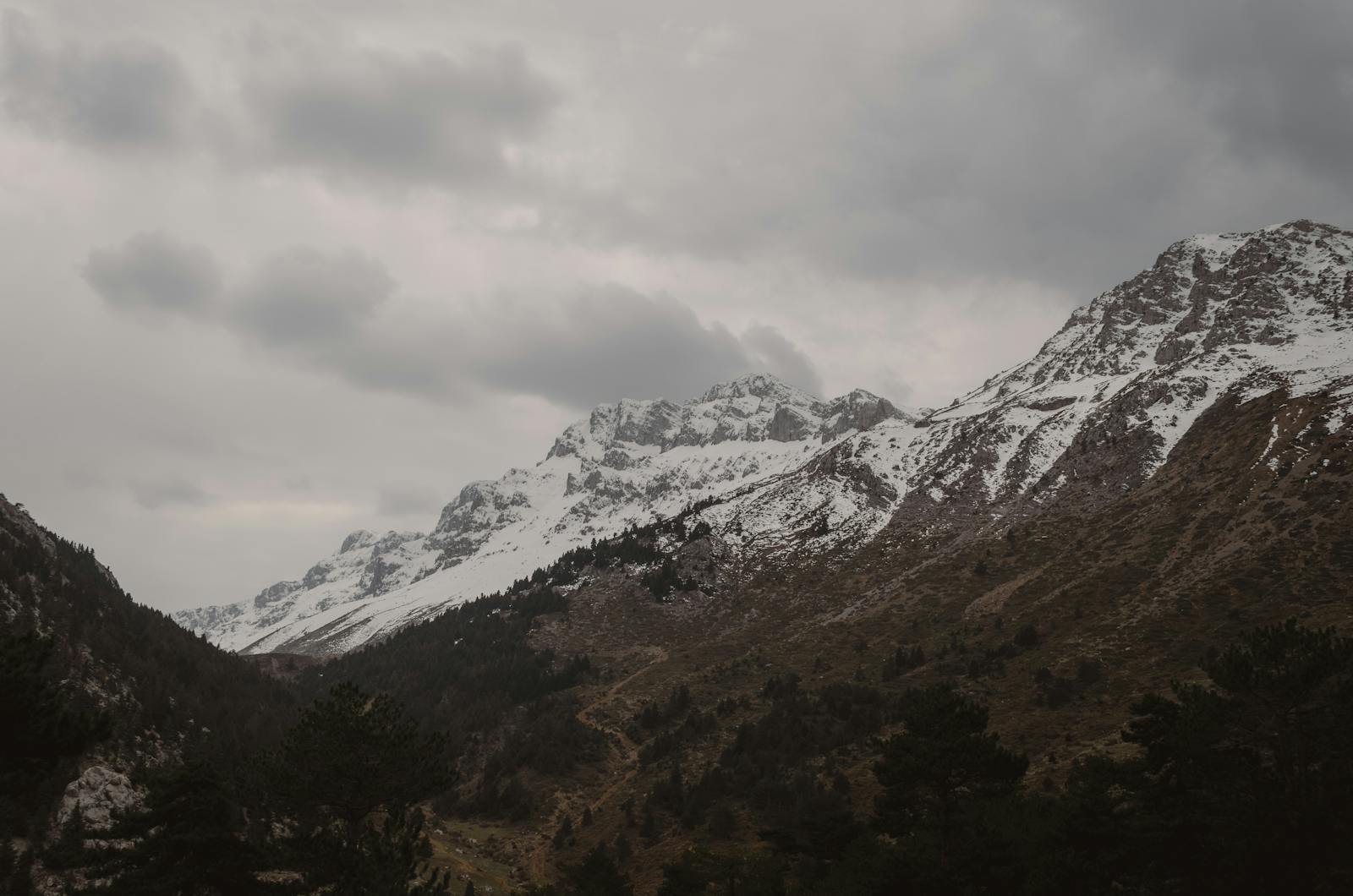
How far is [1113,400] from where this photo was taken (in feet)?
440

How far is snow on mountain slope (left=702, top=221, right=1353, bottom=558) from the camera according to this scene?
11706 centimetres

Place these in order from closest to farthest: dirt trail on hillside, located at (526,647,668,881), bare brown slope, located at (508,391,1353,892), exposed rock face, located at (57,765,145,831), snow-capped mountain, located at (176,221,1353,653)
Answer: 1. exposed rock face, located at (57,765,145,831)
2. dirt trail on hillside, located at (526,647,668,881)
3. bare brown slope, located at (508,391,1353,892)
4. snow-capped mountain, located at (176,221,1353,653)

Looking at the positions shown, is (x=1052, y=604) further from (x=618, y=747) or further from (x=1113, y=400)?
(x=1113, y=400)

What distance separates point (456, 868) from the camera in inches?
2174

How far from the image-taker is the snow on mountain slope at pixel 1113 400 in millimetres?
117062

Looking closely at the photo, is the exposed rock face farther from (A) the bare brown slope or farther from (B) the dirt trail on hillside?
(A) the bare brown slope

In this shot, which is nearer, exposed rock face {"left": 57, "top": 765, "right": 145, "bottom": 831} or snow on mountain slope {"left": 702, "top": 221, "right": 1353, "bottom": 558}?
exposed rock face {"left": 57, "top": 765, "right": 145, "bottom": 831}

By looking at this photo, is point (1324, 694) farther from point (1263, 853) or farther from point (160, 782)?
point (160, 782)

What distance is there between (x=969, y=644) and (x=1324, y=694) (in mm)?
57539

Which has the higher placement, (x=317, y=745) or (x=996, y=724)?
(x=317, y=745)

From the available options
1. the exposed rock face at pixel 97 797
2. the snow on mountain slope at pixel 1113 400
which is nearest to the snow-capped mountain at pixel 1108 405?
the snow on mountain slope at pixel 1113 400

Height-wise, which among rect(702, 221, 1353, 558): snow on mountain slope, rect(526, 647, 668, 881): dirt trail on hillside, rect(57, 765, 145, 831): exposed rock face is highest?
rect(702, 221, 1353, 558): snow on mountain slope

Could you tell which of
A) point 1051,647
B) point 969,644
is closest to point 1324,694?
point 1051,647

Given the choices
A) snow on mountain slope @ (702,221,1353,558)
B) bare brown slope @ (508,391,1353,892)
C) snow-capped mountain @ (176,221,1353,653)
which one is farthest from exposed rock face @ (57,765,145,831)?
snow on mountain slope @ (702,221,1353,558)
